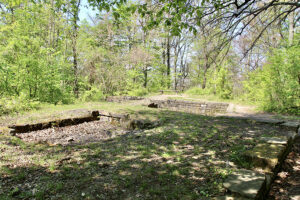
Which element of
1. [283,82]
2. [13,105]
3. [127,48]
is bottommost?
[13,105]

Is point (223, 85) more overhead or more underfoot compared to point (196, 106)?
more overhead

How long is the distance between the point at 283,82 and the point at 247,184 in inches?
284

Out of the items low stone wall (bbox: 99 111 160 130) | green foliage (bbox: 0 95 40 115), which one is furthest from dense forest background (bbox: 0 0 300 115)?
low stone wall (bbox: 99 111 160 130)

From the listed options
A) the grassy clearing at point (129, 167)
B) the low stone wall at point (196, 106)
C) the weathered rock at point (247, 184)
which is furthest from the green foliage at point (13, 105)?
the weathered rock at point (247, 184)

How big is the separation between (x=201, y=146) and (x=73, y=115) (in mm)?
4961

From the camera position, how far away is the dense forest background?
3.57 metres

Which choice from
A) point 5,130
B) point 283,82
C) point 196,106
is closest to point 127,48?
point 196,106

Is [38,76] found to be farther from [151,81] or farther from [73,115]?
[151,81]

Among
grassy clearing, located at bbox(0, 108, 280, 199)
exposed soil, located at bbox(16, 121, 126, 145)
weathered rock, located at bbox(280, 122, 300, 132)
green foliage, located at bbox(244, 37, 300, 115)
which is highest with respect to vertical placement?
green foliage, located at bbox(244, 37, 300, 115)

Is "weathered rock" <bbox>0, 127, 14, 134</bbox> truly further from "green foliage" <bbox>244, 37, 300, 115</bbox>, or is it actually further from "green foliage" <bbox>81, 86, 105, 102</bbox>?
"green foliage" <bbox>244, 37, 300, 115</bbox>

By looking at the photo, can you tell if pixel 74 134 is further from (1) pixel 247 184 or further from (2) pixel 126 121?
(1) pixel 247 184

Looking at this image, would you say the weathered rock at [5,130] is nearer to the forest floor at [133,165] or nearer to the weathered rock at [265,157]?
the forest floor at [133,165]

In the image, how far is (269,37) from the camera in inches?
683

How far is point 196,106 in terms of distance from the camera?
10.8 m
